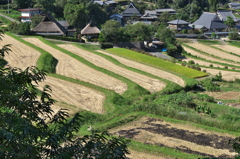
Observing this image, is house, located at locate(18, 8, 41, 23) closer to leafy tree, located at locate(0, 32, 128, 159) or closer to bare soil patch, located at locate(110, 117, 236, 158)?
bare soil patch, located at locate(110, 117, 236, 158)

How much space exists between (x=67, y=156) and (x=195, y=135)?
1513 centimetres

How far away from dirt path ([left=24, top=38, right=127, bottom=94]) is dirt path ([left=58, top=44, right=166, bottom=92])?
7.27 feet

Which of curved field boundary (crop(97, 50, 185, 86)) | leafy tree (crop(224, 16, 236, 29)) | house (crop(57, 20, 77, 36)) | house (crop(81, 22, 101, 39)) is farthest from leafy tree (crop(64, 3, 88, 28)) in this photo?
leafy tree (crop(224, 16, 236, 29))

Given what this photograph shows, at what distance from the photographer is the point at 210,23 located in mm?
85938

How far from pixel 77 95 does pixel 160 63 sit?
1951 cm

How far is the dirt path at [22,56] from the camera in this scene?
1520 inches

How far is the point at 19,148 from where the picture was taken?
8008 millimetres

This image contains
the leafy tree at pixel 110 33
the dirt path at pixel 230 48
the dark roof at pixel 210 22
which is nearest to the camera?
the leafy tree at pixel 110 33

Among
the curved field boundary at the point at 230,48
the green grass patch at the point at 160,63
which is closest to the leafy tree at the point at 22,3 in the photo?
the green grass patch at the point at 160,63

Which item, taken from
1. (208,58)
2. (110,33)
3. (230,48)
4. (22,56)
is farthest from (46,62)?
(230,48)

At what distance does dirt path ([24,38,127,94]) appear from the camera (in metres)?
34.0

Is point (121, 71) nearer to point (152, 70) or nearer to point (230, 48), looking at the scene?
point (152, 70)

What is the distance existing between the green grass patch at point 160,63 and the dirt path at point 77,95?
15948 millimetres

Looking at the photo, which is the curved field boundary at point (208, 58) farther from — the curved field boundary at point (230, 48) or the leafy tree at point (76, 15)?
the leafy tree at point (76, 15)
